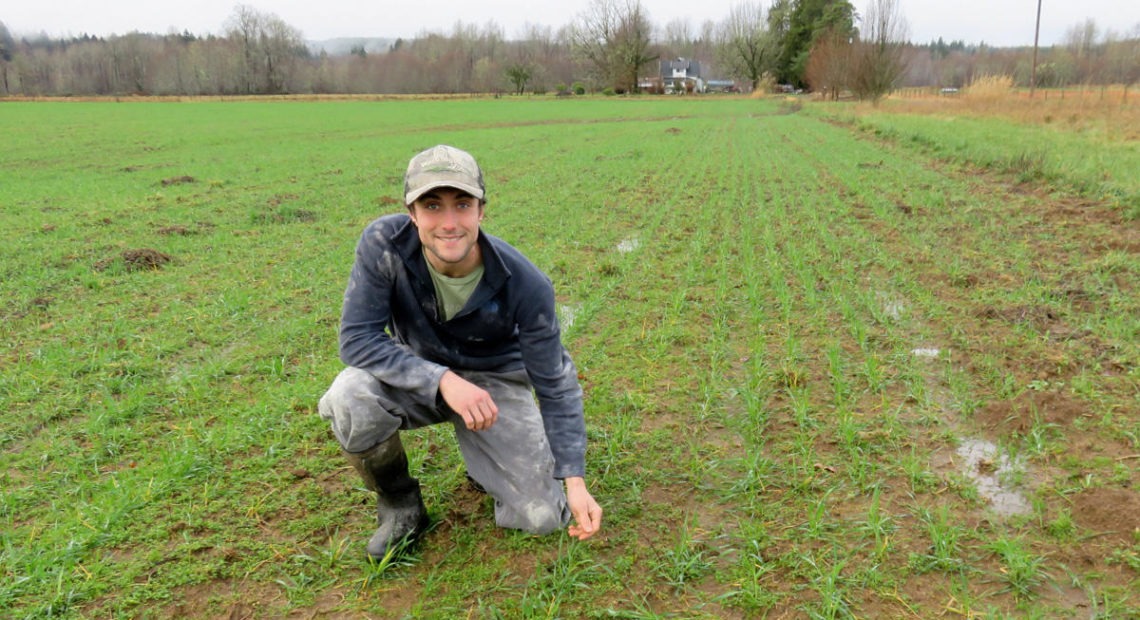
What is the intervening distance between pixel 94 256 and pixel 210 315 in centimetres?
259

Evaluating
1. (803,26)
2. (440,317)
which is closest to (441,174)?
(440,317)

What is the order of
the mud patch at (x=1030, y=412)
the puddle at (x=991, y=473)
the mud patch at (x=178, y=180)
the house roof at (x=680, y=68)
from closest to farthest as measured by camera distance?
1. the puddle at (x=991, y=473)
2. the mud patch at (x=1030, y=412)
3. the mud patch at (x=178, y=180)
4. the house roof at (x=680, y=68)

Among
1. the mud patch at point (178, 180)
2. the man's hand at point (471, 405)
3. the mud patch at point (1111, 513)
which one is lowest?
the mud patch at point (1111, 513)

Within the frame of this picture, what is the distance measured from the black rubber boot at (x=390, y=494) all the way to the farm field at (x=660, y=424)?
3.8 inches

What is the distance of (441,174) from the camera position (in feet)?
7.47

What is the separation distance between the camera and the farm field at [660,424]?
2.41m

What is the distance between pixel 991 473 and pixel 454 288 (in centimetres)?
243

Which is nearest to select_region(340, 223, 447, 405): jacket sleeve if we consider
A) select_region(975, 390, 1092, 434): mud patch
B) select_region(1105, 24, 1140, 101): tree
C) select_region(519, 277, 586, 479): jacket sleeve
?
select_region(519, 277, 586, 479): jacket sleeve

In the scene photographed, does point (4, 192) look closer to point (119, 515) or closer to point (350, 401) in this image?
point (119, 515)

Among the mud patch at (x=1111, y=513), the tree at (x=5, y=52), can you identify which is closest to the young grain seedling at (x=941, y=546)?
the mud patch at (x=1111, y=513)

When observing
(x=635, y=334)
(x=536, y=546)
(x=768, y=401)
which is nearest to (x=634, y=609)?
(x=536, y=546)

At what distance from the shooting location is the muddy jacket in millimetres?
2463

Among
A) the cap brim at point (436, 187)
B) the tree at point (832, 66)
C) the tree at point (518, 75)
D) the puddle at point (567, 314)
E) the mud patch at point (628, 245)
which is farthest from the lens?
the tree at point (518, 75)

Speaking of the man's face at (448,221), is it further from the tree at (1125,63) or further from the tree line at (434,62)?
the tree line at (434,62)
